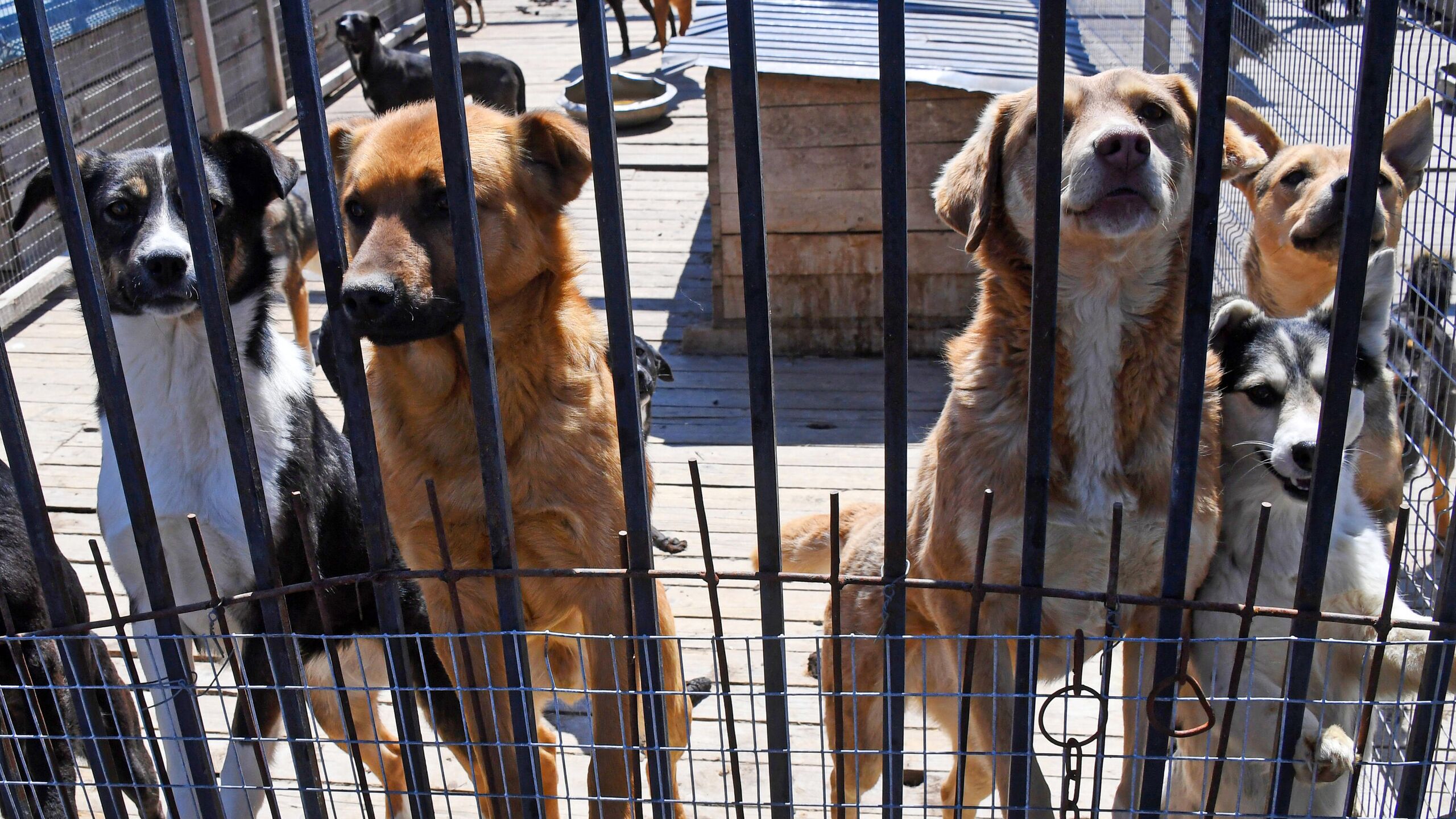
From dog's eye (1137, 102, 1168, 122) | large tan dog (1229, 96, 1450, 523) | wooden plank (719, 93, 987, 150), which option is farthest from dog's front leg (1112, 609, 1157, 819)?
wooden plank (719, 93, 987, 150)

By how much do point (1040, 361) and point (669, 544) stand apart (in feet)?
8.97

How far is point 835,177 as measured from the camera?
5.70 metres

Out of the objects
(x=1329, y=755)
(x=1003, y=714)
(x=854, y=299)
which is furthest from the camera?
(x=854, y=299)

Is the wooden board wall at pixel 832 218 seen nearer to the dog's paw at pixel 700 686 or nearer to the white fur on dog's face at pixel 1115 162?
the dog's paw at pixel 700 686

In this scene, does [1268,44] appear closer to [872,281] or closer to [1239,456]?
[872,281]

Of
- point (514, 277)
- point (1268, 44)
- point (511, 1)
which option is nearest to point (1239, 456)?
point (514, 277)

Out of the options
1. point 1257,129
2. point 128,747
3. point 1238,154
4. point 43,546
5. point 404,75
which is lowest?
point 128,747

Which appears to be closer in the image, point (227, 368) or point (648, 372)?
point (227, 368)

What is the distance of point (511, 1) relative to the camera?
16.4m

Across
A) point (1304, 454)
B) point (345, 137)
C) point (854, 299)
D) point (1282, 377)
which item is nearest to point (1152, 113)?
point (1282, 377)

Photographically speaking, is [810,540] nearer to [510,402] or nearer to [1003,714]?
[1003,714]

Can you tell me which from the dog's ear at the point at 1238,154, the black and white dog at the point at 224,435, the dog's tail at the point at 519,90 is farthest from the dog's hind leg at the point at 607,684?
the dog's tail at the point at 519,90

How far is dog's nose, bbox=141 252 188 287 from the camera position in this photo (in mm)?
2631

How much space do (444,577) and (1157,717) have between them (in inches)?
43.5
